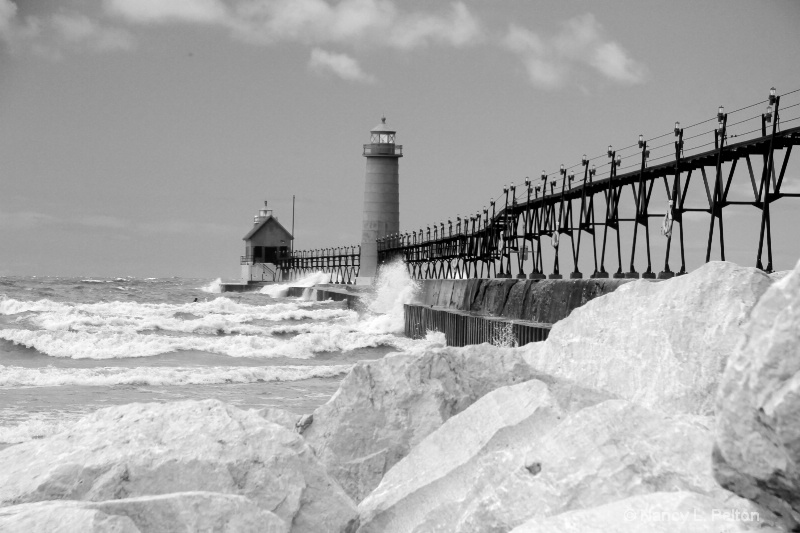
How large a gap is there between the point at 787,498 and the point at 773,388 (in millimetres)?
348

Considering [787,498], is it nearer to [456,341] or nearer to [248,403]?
[248,403]

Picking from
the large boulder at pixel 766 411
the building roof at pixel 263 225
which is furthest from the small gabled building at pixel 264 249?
the large boulder at pixel 766 411

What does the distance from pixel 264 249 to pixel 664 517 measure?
88152 mm

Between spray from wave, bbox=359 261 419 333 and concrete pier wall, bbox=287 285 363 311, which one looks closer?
spray from wave, bbox=359 261 419 333

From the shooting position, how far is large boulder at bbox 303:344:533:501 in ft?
16.6

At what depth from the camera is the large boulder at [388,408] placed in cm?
506

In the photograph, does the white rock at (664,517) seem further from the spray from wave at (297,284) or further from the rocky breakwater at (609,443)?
the spray from wave at (297,284)

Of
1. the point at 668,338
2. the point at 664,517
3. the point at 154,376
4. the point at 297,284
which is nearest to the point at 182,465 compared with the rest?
the point at 664,517

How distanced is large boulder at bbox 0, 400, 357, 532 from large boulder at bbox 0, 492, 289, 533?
0.72 ft

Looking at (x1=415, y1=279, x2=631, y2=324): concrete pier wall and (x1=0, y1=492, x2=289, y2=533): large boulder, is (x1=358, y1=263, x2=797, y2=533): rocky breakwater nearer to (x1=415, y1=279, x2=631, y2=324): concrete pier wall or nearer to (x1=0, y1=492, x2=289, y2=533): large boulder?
(x1=0, y1=492, x2=289, y2=533): large boulder

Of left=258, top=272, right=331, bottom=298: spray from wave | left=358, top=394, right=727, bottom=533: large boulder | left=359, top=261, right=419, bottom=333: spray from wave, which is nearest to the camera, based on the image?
left=358, top=394, right=727, bottom=533: large boulder

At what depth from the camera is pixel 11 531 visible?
299 centimetres

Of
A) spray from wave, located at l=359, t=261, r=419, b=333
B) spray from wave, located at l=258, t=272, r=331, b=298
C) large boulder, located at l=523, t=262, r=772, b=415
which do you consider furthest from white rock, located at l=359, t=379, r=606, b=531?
spray from wave, located at l=258, t=272, r=331, b=298

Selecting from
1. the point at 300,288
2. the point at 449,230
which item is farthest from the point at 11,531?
the point at 300,288
